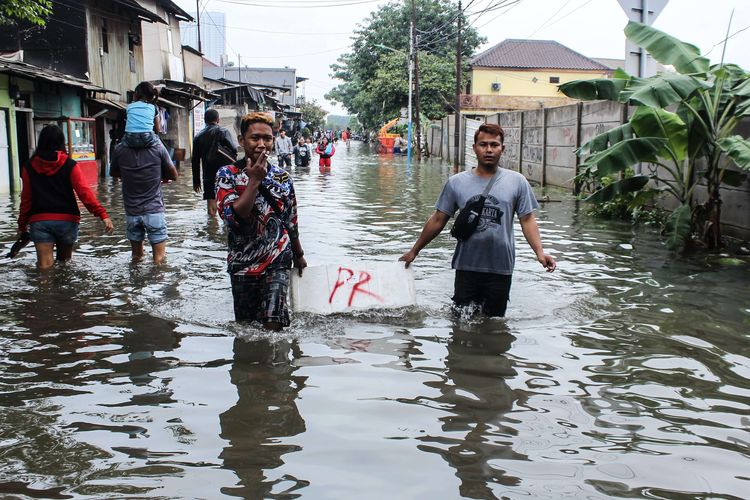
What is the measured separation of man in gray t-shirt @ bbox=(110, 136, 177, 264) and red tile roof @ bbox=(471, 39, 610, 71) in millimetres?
51550

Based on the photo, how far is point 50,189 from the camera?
7441 mm

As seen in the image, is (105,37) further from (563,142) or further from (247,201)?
(247,201)

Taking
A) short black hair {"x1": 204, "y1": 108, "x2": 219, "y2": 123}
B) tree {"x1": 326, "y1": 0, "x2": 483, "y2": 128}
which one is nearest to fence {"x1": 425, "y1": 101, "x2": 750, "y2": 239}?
short black hair {"x1": 204, "y1": 108, "x2": 219, "y2": 123}

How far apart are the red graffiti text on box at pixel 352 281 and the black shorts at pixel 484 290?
0.76 meters

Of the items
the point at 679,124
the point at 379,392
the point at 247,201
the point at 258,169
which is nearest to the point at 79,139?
the point at 679,124

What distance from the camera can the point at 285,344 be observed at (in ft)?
18.2

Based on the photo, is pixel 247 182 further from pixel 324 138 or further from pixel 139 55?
pixel 139 55

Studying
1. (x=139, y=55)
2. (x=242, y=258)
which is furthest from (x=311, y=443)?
(x=139, y=55)

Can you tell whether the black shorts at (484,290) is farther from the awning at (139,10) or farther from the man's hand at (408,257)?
the awning at (139,10)

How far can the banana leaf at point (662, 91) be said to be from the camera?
8688 millimetres

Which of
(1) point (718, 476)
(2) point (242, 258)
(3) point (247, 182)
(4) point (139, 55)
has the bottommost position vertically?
(1) point (718, 476)

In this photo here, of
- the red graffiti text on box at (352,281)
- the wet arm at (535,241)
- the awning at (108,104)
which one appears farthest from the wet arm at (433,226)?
the awning at (108,104)

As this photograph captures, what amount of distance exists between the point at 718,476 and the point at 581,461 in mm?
616

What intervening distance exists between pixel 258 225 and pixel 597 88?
6665 millimetres
